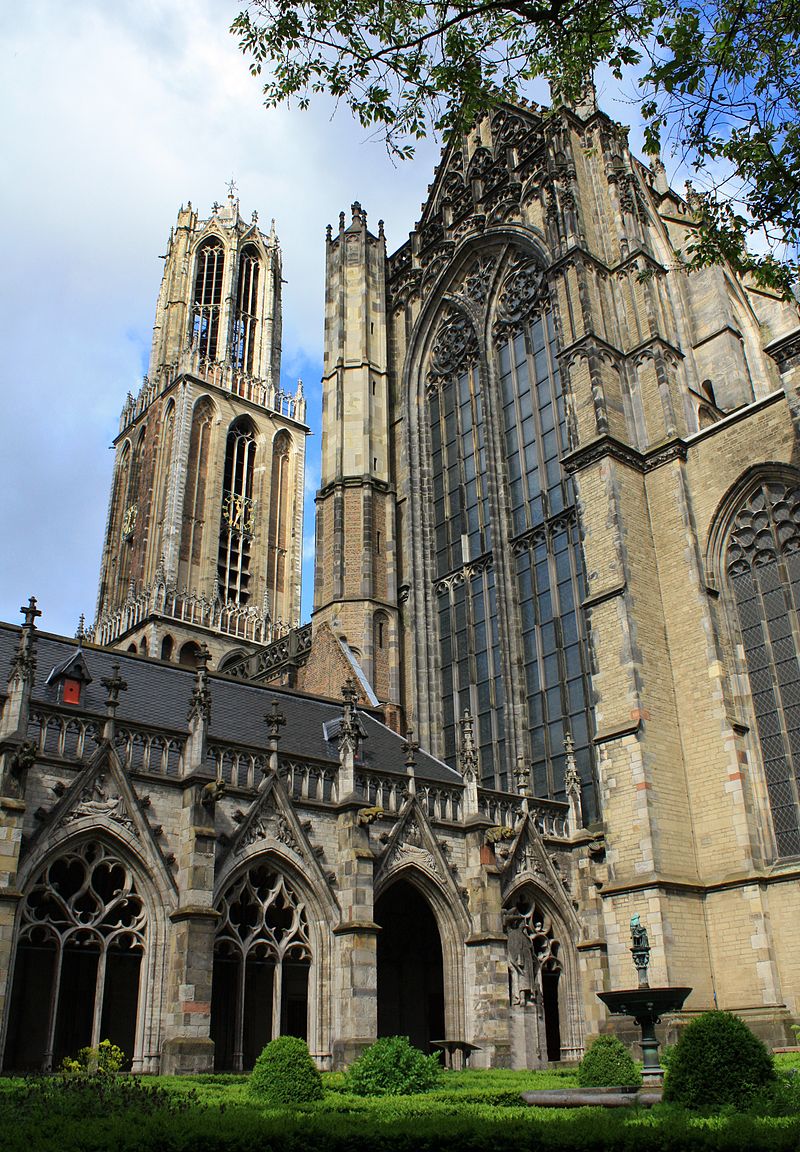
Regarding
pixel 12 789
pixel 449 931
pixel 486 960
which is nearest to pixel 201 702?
pixel 12 789

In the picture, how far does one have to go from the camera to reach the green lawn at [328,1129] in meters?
6.95

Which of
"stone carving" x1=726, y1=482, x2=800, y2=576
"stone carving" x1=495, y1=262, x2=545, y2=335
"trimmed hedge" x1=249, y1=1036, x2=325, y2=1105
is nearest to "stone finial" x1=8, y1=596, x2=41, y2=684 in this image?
"trimmed hedge" x1=249, y1=1036, x2=325, y2=1105

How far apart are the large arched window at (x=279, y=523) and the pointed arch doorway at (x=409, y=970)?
37.1m

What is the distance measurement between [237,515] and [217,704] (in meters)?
38.3

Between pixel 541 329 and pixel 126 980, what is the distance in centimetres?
2007

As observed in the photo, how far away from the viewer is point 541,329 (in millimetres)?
28844

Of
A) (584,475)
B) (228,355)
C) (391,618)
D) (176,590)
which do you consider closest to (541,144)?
(584,475)

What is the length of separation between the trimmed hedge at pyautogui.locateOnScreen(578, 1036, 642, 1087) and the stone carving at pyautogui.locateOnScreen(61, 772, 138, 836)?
758cm

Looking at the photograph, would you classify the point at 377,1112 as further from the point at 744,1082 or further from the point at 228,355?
the point at 228,355

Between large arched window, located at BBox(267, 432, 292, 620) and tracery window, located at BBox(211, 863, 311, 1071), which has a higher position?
large arched window, located at BBox(267, 432, 292, 620)

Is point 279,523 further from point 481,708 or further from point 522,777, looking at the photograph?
point 522,777

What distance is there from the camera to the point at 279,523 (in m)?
61.3

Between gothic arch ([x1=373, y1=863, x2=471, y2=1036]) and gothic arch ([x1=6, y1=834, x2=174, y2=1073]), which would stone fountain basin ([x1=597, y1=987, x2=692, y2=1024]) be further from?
gothic arch ([x1=6, y1=834, x2=174, y2=1073])

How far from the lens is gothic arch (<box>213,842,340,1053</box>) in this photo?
1669 cm
